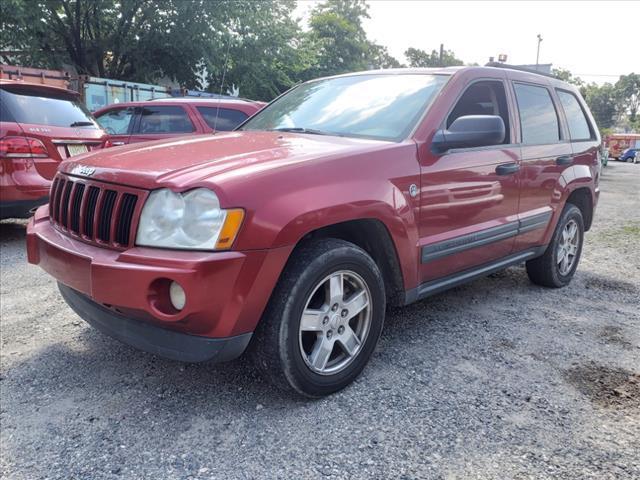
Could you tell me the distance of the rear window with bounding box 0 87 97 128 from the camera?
17.2 feet

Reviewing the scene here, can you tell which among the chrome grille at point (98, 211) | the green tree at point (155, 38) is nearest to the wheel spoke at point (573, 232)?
the chrome grille at point (98, 211)

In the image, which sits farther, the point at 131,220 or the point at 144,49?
the point at 144,49

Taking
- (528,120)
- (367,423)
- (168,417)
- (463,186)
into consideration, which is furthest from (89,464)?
(528,120)

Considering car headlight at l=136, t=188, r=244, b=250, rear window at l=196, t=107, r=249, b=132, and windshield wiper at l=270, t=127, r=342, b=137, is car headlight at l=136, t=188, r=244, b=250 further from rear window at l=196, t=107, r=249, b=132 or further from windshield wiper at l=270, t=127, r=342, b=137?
rear window at l=196, t=107, r=249, b=132

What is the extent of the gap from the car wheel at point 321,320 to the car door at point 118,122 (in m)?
5.81

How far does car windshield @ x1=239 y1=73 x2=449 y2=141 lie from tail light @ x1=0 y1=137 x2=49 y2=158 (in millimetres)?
2618

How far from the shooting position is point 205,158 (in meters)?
2.47

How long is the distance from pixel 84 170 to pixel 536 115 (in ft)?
10.7

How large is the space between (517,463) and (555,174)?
2.67 meters

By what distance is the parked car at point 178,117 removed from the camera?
7195 millimetres

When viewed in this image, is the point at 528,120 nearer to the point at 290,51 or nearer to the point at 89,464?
the point at 89,464

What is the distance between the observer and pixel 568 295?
441 cm

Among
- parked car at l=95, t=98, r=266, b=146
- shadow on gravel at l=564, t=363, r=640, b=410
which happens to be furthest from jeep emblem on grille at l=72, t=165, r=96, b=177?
parked car at l=95, t=98, r=266, b=146

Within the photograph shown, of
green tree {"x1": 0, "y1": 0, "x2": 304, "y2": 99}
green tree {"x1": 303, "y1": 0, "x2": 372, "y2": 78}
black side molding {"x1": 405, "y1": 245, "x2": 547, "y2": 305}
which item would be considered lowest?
black side molding {"x1": 405, "y1": 245, "x2": 547, "y2": 305}
